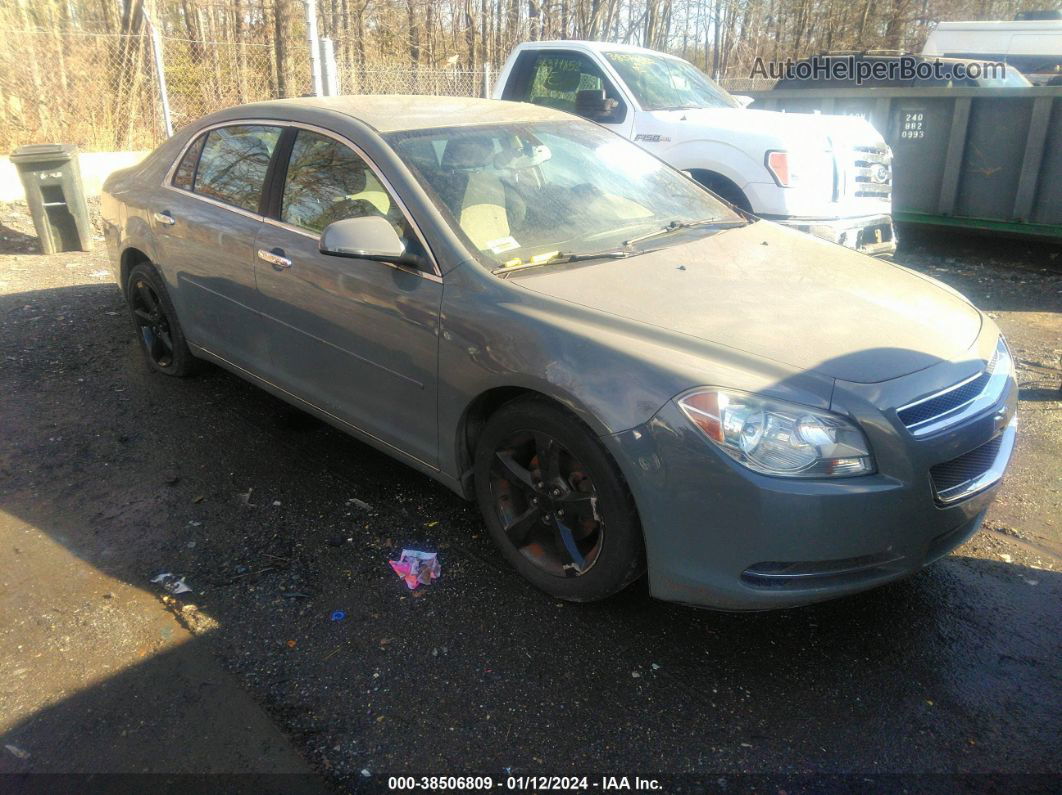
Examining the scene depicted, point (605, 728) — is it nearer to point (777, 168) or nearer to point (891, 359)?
point (891, 359)

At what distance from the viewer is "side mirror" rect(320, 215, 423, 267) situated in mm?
3119

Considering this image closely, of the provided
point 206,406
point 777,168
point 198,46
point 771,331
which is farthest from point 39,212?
point 771,331

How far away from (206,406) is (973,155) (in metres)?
7.97

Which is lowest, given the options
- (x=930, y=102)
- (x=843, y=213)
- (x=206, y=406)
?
(x=206, y=406)

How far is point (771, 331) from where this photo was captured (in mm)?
2711

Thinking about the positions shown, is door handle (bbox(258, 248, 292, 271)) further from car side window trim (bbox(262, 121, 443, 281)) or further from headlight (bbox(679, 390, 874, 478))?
headlight (bbox(679, 390, 874, 478))

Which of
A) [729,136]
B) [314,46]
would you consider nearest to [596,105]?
[729,136]

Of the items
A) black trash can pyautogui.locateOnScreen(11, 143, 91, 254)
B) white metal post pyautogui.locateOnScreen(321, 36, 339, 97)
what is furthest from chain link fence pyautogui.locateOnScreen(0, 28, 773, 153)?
black trash can pyautogui.locateOnScreen(11, 143, 91, 254)

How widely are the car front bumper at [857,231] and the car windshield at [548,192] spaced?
2551mm

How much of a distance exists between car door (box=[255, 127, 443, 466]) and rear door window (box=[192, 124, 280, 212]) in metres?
0.19

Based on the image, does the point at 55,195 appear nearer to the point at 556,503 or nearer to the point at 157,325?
the point at 157,325

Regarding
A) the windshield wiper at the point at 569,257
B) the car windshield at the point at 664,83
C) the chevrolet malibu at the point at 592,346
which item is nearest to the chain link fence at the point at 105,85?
the car windshield at the point at 664,83

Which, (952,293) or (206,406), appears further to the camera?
(206,406)

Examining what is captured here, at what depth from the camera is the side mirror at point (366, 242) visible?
123 inches
